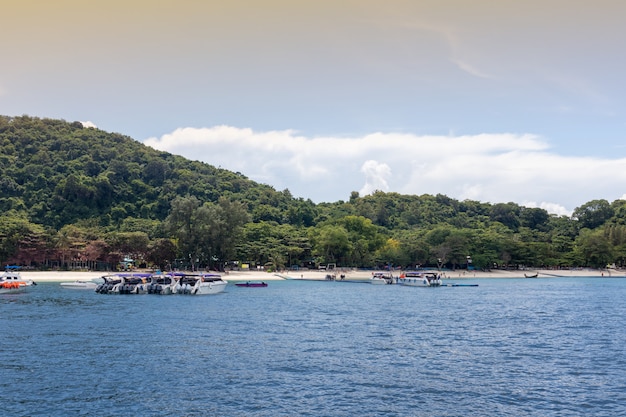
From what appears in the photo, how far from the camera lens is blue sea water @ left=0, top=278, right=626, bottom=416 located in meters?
27.4

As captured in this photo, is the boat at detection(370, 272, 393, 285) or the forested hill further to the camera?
the forested hill

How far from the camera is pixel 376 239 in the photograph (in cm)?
16650

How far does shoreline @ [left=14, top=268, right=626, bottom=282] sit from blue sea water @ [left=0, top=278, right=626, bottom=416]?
53.2 meters

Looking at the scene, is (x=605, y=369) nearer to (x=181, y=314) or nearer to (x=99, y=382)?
(x=99, y=382)

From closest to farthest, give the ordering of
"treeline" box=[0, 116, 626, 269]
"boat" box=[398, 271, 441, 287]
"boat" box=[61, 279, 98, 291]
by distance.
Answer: "boat" box=[61, 279, 98, 291] < "boat" box=[398, 271, 441, 287] < "treeline" box=[0, 116, 626, 269]

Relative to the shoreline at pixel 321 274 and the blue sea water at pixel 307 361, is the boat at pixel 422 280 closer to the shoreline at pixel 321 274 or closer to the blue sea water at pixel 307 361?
the shoreline at pixel 321 274

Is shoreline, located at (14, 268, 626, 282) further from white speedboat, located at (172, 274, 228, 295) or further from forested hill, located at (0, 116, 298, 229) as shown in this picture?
forested hill, located at (0, 116, 298, 229)

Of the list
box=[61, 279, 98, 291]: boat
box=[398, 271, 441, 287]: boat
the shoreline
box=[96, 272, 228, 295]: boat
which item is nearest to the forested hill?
the shoreline

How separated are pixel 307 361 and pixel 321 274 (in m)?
107

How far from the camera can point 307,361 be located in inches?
1452

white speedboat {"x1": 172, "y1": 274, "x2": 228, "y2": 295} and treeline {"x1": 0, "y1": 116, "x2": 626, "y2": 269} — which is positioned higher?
treeline {"x1": 0, "y1": 116, "x2": 626, "y2": 269}

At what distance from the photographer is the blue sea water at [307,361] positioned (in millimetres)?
27391

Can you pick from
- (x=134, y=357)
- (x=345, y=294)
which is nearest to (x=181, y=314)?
(x=134, y=357)

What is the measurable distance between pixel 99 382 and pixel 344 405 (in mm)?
14270
